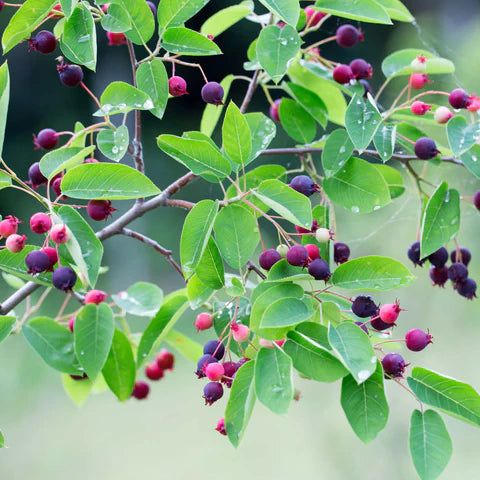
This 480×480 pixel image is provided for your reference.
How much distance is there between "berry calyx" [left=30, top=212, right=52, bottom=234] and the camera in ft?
1.65

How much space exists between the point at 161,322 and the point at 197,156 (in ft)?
0.69

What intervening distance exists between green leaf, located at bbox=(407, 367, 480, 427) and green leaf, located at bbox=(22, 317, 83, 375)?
0.32m

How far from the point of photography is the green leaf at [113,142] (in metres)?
0.54

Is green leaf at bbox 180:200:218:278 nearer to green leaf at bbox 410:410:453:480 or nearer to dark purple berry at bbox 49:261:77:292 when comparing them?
dark purple berry at bbox 49:261:77:292

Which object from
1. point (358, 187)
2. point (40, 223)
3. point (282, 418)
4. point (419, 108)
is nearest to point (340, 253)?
point (358, 187)

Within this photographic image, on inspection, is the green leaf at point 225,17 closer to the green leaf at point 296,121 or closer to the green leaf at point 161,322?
the green leaf at point 296,121

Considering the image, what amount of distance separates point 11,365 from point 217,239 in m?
2.24

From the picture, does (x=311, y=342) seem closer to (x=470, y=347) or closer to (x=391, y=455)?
(x=391, y=455)

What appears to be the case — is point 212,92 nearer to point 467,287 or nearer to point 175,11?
point 175,11

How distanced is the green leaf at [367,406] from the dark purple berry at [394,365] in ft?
0.11

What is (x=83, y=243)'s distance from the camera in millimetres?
500

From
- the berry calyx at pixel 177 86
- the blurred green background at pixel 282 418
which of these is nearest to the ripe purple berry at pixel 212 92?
the berry calyx at pixel 177 86

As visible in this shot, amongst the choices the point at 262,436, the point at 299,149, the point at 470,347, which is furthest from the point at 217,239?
the point at 470,347

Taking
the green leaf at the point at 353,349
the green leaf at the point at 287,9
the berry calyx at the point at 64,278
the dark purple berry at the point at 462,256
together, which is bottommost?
the dark purple berry at the point at 462,256
